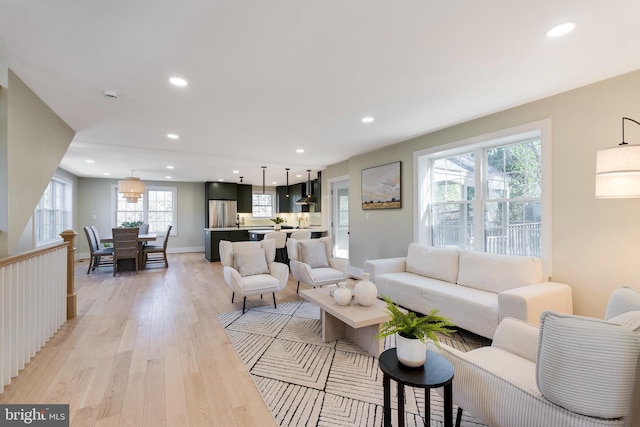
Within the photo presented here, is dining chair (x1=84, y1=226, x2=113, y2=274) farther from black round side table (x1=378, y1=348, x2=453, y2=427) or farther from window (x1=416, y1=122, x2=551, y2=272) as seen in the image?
black round side table (x1=378, y1=348, x2=453, y2=427)

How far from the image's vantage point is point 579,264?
271 cm

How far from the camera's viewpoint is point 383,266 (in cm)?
398

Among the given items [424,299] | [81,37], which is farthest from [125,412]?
[424,299]

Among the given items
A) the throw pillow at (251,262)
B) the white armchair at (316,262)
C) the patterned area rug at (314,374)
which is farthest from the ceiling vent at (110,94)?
the white armchair at (316,262)

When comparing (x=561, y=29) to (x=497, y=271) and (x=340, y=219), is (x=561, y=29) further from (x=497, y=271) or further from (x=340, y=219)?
(x=340, y=219)

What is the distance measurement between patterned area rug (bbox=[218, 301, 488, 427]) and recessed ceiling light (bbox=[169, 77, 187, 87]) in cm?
254

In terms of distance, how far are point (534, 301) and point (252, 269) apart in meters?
3.24

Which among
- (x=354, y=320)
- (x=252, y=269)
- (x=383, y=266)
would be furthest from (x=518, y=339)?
(x=252, y=269)

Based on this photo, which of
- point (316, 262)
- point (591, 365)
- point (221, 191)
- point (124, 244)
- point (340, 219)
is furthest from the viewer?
point (221, 191)

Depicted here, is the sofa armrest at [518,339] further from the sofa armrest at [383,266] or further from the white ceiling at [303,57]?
the sofa armrest at [383,266]

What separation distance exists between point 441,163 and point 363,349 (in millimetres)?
3019

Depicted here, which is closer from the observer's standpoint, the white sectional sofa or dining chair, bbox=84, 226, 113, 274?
the white sectional sofa

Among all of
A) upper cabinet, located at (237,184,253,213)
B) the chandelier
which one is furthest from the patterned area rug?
upper cabinet, located at (237,184,253,213)

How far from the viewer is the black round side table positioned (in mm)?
1302
